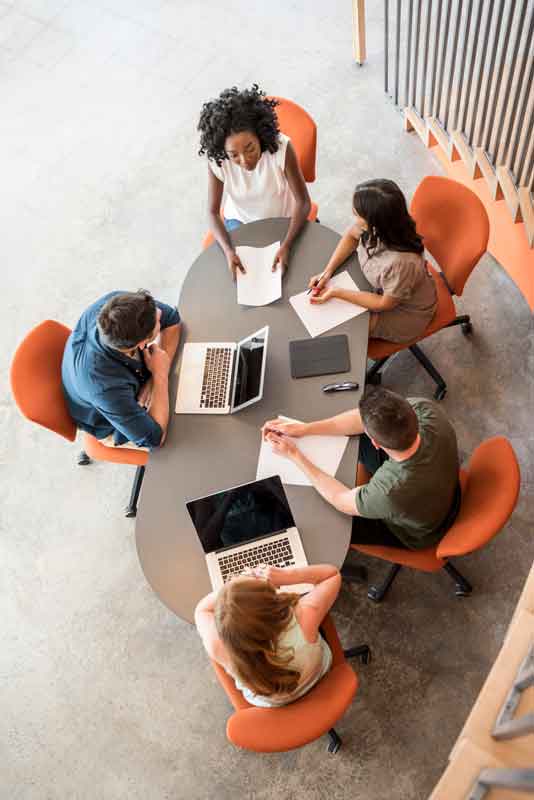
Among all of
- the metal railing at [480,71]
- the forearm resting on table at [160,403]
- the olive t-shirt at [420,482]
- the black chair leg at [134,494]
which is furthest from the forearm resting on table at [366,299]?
the black chair leg at [134,494]

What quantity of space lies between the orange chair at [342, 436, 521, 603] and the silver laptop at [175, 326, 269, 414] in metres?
0.70

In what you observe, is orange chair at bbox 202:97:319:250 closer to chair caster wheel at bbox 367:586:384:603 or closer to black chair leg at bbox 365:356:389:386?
black chair leg at bbox 365:356:389:386

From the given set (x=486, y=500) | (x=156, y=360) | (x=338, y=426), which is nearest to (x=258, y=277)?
(x=156, y=360)

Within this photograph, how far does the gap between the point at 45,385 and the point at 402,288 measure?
4.87ft

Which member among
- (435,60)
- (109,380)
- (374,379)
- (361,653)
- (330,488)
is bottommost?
(361,653)

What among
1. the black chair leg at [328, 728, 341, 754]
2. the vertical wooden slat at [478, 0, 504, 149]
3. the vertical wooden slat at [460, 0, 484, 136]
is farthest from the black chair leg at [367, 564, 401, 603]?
the vertical wooden slat at [460, 0, 484, 136]

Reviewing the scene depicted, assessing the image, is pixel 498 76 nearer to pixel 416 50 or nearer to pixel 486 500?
pixel 416 50

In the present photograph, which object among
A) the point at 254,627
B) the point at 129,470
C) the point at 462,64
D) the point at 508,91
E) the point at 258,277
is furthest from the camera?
the point at 129,470

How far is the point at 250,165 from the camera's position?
2957 mm

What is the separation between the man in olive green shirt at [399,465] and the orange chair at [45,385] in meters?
0.87

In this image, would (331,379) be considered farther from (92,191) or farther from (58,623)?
(92,191)

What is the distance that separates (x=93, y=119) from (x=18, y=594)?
3.23 metres

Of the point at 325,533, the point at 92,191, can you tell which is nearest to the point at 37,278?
the point at 92,191

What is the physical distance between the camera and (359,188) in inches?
106
